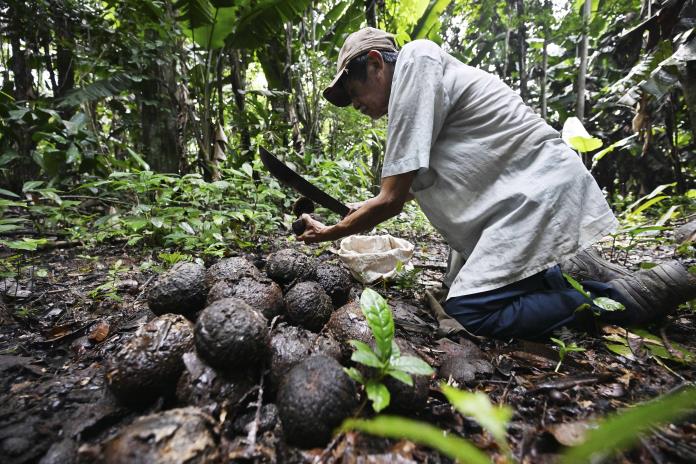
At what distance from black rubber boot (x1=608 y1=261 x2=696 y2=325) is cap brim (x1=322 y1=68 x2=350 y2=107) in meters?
2.31

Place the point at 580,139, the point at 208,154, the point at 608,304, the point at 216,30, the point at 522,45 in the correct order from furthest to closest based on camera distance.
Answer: the point at 522,45 → the point at 208,154 → the point at 216,30 → the point at 580,139 → the point at 608,304

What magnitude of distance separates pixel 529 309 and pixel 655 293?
759 mm

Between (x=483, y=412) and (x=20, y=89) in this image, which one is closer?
(x=483, y=412)

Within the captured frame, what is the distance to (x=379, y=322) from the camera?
1304mm

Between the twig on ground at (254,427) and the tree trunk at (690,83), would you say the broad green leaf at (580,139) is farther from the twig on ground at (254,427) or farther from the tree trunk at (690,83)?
the twig on ground at (254,427)

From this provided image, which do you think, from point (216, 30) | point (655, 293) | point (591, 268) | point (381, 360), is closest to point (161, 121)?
point (216, 30)

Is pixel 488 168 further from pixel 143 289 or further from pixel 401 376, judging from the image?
pixel 143 289

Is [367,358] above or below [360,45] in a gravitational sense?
below

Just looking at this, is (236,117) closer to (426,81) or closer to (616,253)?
(426,81)

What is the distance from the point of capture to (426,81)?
2.10 metres

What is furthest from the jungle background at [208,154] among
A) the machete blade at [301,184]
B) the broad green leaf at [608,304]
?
the machete blade at [301,184]

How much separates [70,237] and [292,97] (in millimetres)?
4391

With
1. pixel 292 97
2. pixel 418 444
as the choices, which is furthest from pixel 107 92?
pixel 418 444

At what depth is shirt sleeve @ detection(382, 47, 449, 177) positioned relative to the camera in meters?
2.07
